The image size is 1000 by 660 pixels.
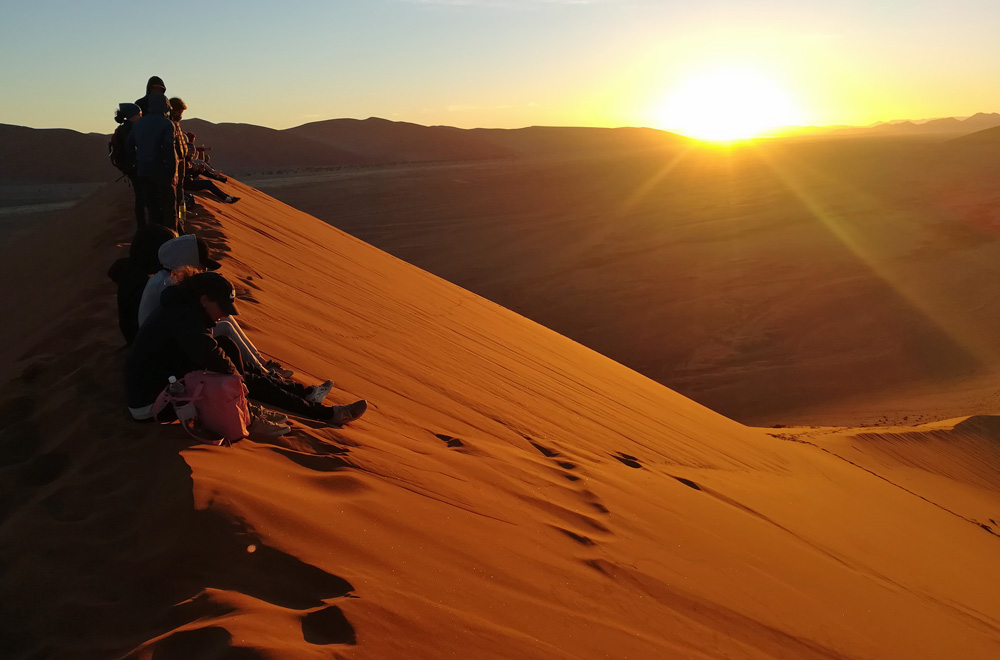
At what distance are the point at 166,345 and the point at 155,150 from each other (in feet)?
13.4

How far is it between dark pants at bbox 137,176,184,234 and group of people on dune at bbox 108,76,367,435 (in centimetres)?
271

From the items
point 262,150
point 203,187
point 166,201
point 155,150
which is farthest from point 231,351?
point 262,150

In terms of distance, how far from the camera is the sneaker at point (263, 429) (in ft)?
11.3

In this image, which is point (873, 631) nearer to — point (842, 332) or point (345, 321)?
point (345, 321)

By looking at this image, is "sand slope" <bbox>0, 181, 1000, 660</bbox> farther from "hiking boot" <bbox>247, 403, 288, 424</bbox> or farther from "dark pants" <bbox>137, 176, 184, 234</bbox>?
"dark pants" <bbox>137, 176, 184, 234</bbox>

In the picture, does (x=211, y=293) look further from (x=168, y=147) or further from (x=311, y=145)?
(x=311, y=145)

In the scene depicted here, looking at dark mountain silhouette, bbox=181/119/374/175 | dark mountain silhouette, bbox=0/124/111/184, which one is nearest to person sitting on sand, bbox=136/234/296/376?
dark mountain silhouette, bbox=0/124/111/184

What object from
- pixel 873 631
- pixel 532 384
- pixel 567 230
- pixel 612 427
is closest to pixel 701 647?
pixel 873 631

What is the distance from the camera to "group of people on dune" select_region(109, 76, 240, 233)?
6.63m

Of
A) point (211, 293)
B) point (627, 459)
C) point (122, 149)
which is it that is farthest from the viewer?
point (122, 149)

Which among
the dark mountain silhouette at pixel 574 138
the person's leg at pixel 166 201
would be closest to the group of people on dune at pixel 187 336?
the person's leg at pixel 166 201

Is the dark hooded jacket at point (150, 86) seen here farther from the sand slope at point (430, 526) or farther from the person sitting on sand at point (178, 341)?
the person sitting on sand at point (178, 341)

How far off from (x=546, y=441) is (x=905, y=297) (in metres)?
15.4

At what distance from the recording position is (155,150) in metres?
6.66
